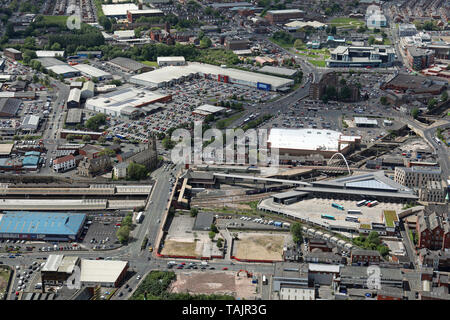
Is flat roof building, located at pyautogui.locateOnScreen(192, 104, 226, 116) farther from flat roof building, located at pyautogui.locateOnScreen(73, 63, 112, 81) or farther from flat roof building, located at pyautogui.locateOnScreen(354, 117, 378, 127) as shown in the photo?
flat roof building, located at pyautogui.locateOnScreen(73, 63, 112, 81)

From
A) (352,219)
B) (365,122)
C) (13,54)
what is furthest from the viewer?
(13,54)

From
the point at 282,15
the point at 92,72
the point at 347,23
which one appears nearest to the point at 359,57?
the point at 347,23

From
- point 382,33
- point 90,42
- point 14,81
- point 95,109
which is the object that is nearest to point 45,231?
point 95,109

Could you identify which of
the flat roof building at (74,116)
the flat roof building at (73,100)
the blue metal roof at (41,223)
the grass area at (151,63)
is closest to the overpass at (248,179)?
the blue metal roof at (41,223)

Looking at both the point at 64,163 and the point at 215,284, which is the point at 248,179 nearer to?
the point at 64,163

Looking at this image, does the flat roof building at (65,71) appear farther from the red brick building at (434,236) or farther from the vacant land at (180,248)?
the red brick building at (434,236)

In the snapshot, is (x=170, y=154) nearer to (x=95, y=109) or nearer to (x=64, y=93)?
(x=95, y=109)

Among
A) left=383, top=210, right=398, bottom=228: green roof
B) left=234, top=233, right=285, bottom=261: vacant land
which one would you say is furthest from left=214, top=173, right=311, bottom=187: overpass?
left=234, top=233, right=285, bottom=261: vacant land
